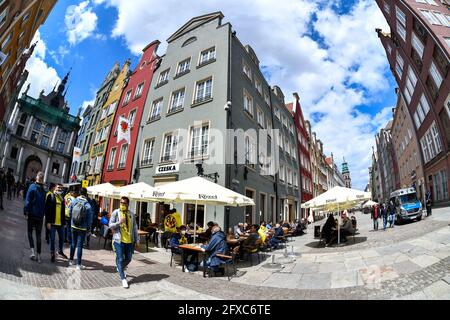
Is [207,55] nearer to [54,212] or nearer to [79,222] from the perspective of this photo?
[54,212]

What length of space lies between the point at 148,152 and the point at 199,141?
5468mm

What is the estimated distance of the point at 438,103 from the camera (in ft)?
68.6

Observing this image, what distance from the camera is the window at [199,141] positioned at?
14.4 m

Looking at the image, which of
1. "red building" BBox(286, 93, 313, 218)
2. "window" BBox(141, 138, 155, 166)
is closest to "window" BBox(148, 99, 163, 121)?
"window" BBox(141, 138, 155, 166)

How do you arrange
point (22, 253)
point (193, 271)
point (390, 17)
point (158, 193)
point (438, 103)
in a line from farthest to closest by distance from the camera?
point (390, 17) → point (438, 103) → point (158, 193) → point (193, 271) → point (22, 253)

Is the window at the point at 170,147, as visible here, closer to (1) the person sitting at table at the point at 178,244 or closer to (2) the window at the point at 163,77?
(2) the window at the point at 163,77

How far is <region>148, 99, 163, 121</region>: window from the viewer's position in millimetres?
18513

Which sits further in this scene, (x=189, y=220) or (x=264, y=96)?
(x=264, y=96)

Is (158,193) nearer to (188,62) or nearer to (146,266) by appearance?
(146,266)

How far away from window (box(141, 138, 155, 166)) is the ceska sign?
5.14 ft

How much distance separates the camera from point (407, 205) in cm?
1756

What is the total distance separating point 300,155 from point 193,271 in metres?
29.4

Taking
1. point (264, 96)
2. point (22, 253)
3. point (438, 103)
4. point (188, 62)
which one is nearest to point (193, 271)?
point (22, 253)

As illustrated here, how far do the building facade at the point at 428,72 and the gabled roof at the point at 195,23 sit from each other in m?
18.0
